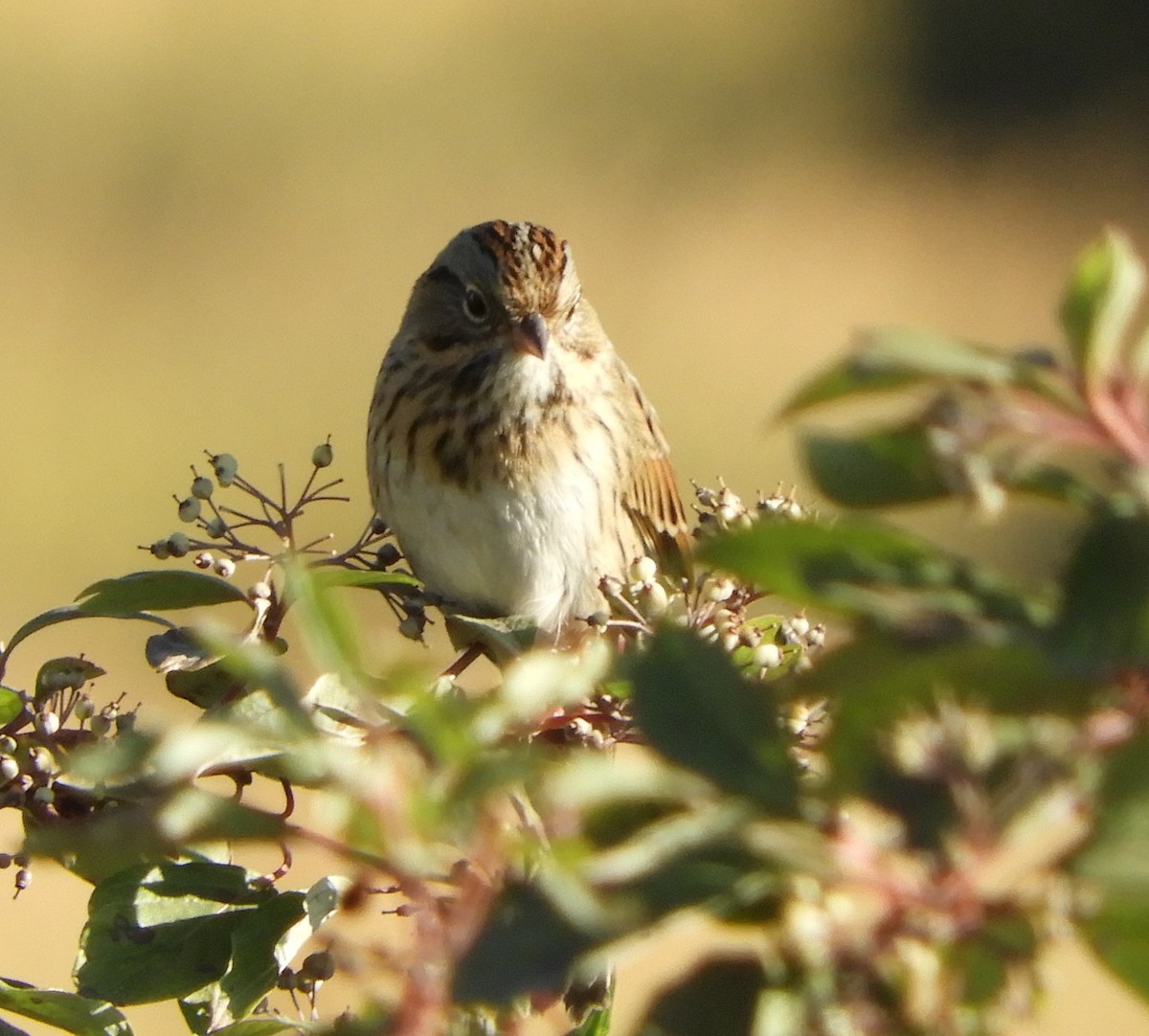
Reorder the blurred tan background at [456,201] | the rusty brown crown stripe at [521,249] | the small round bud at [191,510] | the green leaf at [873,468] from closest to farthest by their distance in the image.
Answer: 1. the green leaf at [873,468]
2. the small round bud at [191,510]
3. the rusty brown crown stripe at [521,249]
4. the blurred tan background at [456,201]

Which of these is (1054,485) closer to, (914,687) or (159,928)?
(914,687)

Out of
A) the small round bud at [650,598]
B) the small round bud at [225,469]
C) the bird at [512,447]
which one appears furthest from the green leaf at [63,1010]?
the bird at [512,447]

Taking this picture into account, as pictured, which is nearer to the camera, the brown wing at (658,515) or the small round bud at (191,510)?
the small round bud at (191,510)

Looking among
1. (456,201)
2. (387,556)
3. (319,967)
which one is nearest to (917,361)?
(319,967)

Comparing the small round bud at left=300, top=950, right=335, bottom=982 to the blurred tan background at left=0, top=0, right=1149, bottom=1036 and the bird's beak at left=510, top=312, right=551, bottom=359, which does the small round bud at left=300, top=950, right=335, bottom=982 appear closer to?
the bird's beak at left=510, top=312, right=551, bottom=359

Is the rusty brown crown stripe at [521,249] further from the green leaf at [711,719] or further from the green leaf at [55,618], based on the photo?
the green leaf at [711,719]

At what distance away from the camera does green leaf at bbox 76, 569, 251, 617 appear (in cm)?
159

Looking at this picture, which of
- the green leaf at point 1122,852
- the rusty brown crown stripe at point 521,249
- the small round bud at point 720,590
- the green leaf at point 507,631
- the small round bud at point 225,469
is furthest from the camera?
the rusty brown crown stripe at point 521,249

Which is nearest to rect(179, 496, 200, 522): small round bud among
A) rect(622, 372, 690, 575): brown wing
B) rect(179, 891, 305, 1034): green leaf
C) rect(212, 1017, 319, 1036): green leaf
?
rect(179, 891, 305, 1034): green leaf

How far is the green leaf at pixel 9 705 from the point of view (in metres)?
1.54

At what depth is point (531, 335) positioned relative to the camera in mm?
3158

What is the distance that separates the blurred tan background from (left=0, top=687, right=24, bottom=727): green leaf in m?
7.78

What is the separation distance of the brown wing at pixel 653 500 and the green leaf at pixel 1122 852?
259cm

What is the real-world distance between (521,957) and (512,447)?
2.42m
